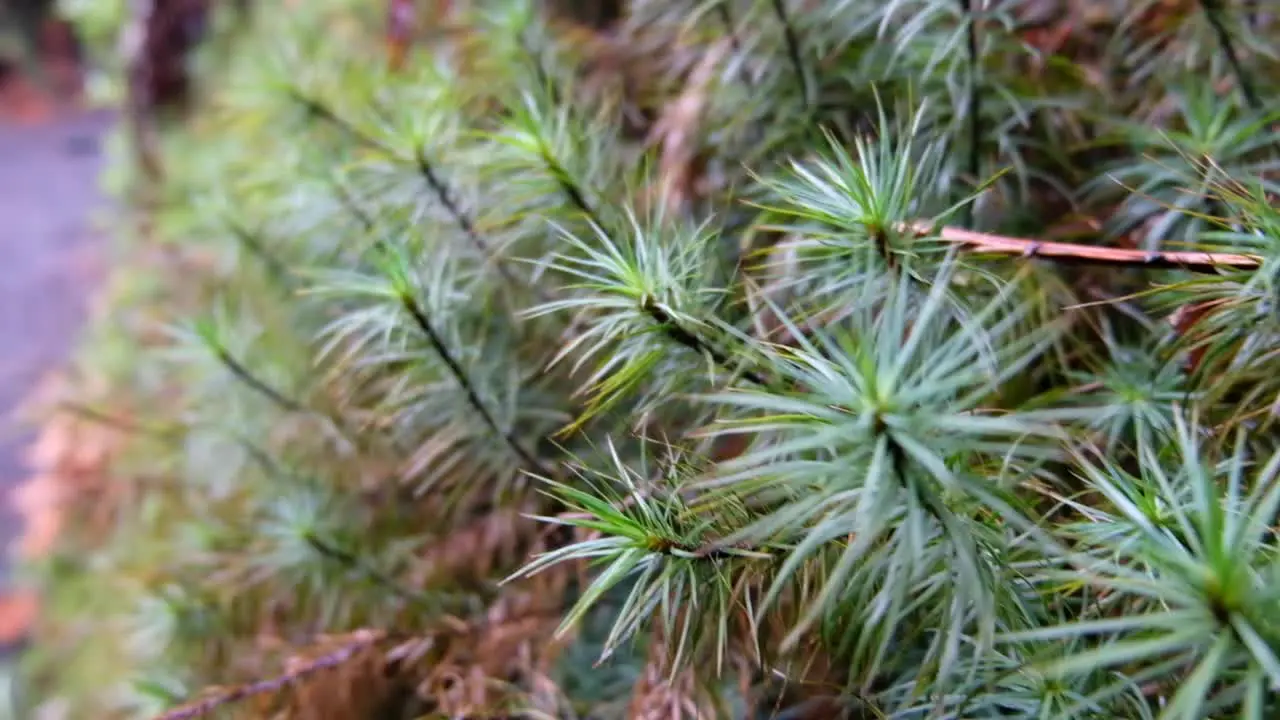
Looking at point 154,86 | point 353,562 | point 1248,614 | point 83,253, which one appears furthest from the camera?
point 83,253

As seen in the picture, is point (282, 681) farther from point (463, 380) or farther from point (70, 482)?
point (70, 482)

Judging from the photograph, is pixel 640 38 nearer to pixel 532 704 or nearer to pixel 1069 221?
pixel 1069 221

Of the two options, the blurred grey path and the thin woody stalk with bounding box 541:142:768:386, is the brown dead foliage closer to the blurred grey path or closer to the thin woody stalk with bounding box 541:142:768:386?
the blurred grey path

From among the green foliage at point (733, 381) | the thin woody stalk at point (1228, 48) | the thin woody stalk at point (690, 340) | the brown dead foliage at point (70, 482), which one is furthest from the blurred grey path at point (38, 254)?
the thin woody stalk at point (1228, 48)

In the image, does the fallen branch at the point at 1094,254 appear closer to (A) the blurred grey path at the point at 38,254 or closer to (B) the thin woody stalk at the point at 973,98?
(B) the thin woody stalk at the point at 973,98

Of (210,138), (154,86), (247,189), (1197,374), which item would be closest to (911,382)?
(1197,374)

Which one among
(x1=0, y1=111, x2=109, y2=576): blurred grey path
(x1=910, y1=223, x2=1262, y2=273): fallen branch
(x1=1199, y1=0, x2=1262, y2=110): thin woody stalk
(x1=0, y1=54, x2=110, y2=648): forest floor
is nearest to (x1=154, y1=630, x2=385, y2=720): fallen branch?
(x1=910, y1=223, x2=1262, y2=273): fallen branch
